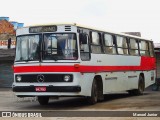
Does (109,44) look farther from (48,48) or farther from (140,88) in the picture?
(140,88)

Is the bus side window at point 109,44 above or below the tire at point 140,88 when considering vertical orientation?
above

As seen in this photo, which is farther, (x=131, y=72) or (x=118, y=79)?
(x=131, y=72)

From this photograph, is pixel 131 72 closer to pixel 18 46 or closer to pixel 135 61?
pixel 135 61

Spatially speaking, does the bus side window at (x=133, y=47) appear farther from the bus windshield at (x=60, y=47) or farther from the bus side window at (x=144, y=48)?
the bus windshield at (x=60, y=47)

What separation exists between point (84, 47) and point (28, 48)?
1981mm

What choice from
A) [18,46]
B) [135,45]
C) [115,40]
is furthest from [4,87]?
[18,46]

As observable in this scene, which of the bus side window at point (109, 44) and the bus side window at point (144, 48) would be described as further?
the bus side window at point (144, 48)

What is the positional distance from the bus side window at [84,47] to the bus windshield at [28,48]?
149cm

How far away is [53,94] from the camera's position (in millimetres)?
16172

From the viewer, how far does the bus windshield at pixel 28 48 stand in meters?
16.7

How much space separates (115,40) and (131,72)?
278 cm

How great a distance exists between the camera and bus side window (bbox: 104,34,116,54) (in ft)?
64.2

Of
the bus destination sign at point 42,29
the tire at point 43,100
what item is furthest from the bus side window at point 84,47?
the tire at point 43,100

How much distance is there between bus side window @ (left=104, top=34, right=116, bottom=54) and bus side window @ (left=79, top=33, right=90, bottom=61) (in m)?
2.25
